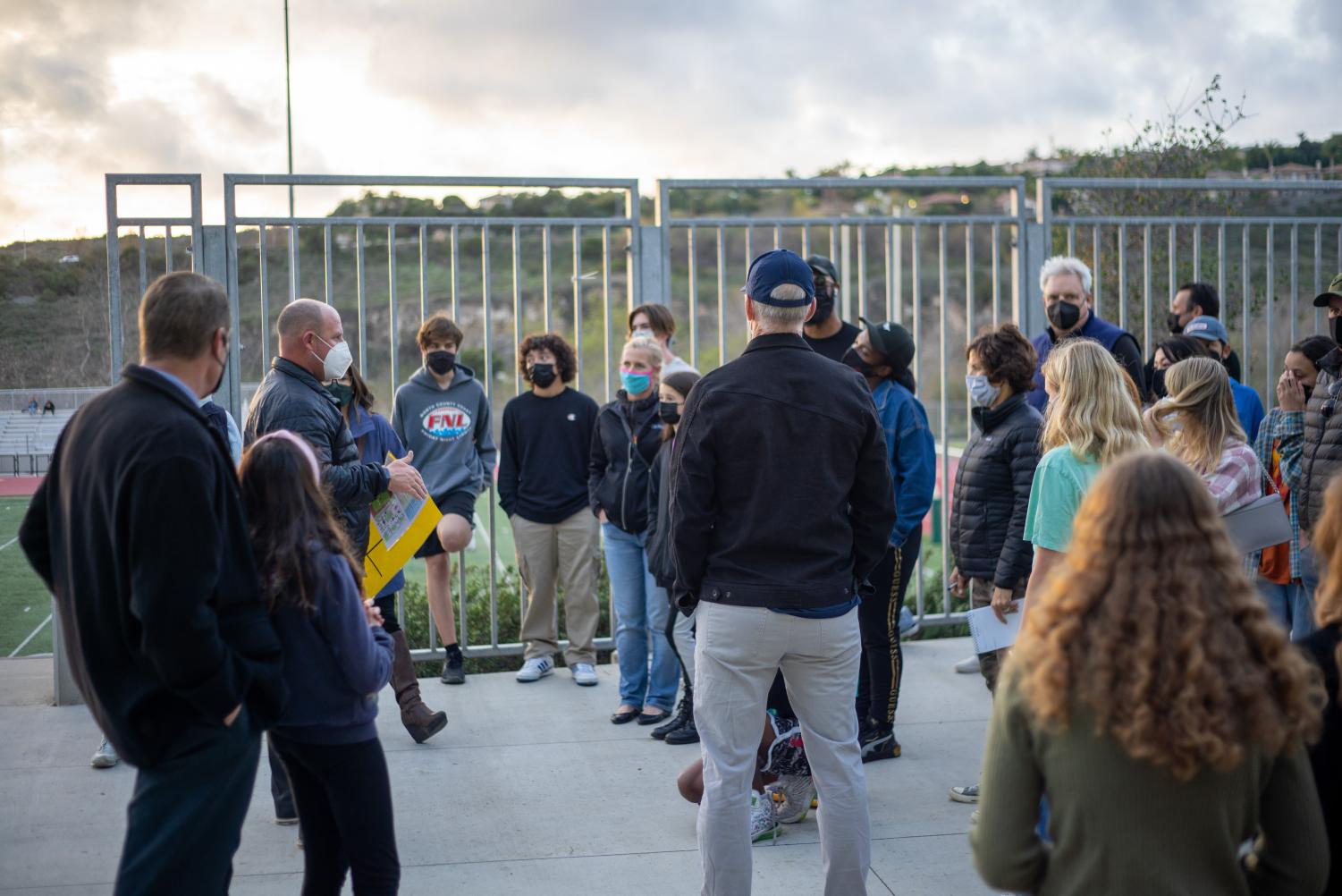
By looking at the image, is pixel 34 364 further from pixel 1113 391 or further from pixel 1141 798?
pixel 1141 798

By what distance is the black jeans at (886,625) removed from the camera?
519 cm

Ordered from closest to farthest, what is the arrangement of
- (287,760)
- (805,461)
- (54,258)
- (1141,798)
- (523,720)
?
(1141,798), (287,760), (805,461), (523,720), (54,258)

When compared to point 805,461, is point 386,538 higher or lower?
lower

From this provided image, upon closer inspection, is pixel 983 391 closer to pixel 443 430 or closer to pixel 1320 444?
pixel 1320 444

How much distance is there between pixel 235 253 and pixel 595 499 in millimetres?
2285

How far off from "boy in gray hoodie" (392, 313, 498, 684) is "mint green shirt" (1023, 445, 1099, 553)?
11.2 ft

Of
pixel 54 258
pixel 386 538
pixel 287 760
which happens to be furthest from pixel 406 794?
pixel 54 258

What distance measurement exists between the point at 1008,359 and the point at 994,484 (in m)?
0.48

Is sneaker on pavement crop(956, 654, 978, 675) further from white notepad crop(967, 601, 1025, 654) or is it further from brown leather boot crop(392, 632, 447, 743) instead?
brown leather boot crop(392, 632, 447, 743)

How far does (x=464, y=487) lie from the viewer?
6566 millimetres

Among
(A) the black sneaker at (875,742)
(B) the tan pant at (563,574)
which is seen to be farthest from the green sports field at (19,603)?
(A) the black sneaker at (875,742)

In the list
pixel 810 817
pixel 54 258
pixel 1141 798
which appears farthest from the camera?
pixel 54 258

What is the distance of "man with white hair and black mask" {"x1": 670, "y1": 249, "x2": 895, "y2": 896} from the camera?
3.56m

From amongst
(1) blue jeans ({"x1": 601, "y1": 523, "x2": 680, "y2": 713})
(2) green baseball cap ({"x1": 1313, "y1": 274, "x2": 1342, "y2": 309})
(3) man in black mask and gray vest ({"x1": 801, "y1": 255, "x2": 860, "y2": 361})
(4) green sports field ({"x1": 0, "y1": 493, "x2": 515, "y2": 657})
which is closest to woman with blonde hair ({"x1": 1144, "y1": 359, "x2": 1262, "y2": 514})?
(2) green baseball cap ({"x1": 1313, "y1": 274, "x2": 1342, "y2": 309})
